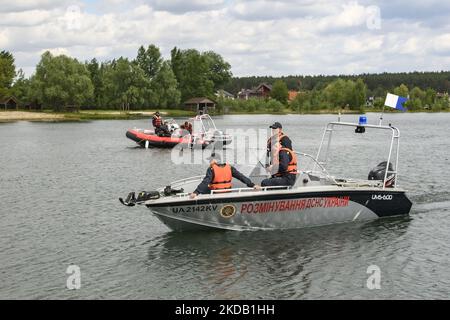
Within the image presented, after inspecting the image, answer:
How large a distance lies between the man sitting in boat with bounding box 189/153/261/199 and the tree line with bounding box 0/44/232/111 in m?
97.5

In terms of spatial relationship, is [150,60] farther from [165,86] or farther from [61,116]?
[61,116]

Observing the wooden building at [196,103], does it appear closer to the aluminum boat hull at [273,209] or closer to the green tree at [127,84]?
the green tree at [127,84]

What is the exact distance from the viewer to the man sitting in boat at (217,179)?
15438mm

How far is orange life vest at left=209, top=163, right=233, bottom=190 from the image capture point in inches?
611

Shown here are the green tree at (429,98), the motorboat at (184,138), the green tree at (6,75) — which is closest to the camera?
the motorboat at (184,138)

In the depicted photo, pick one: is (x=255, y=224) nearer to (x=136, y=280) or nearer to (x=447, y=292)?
(x=136, y=280)

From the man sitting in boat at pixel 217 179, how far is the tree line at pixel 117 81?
9746 cm

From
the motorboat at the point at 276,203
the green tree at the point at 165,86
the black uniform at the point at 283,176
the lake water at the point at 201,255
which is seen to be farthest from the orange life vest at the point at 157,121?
the green tree at the point at 165,86

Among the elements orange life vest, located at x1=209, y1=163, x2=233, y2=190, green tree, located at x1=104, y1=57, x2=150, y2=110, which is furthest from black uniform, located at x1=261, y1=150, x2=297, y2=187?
green tree, located at x1=104, y1=57, x2=150, y2=110

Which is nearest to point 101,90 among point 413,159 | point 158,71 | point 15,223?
point 158,71
